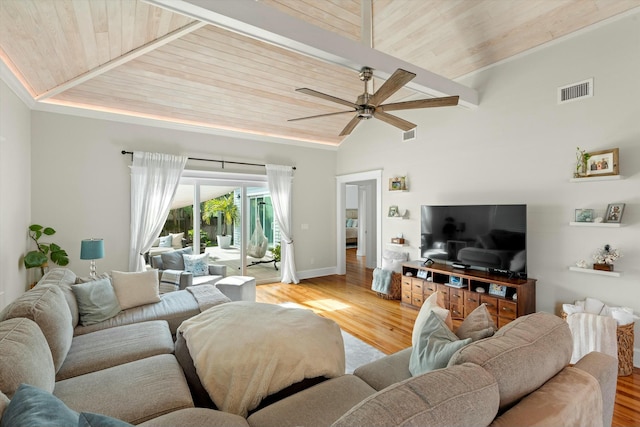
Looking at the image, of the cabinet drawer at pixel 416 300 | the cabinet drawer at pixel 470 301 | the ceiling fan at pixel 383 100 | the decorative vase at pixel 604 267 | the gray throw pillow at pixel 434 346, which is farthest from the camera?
the cabinet drawer at pixel 416 300

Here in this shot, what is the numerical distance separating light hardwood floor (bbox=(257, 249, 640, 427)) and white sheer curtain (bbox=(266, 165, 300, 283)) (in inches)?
11.7

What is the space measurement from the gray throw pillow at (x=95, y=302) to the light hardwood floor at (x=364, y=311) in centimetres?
239

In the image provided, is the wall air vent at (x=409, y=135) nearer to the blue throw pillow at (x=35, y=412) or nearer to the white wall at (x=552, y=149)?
the white wall at (x=552, y=149)

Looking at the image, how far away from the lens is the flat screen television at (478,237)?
3.54 m

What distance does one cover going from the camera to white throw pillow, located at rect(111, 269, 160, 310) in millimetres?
2998

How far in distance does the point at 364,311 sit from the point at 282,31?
367 cm

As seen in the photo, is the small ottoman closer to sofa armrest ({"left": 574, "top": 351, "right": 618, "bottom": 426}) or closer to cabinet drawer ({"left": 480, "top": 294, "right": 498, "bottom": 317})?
cabinet drawer ({"left": 480, "top": 294, "right": 498, "bottom": 317})

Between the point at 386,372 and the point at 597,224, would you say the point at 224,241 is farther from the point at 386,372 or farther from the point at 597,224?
the point at 597,224

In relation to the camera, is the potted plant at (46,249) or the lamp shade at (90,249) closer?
the lamp shade at (90,249)

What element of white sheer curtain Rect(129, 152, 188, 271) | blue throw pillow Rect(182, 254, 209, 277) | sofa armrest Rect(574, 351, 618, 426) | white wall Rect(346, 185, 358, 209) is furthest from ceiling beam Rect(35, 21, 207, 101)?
white wall Rect(346, 185, 358, 209)

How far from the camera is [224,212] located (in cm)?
578

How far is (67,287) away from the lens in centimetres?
269

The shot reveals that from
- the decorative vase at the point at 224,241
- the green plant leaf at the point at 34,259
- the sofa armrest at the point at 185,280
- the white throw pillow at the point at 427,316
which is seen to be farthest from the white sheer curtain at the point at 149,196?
the white throw pillow at the point at 427,316

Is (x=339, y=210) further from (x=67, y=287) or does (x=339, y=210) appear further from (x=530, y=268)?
(x=67, y=287)
